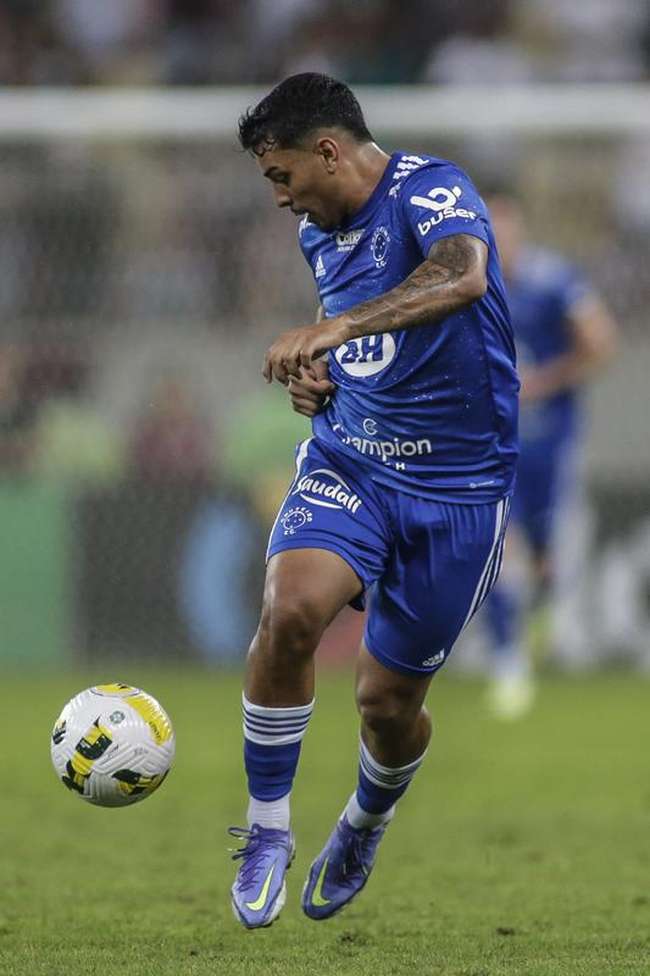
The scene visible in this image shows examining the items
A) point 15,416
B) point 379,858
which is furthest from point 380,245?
point 15,416

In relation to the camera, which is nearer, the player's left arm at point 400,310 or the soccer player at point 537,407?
the player's left arm at point 400,310

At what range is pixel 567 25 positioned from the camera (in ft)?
50.8

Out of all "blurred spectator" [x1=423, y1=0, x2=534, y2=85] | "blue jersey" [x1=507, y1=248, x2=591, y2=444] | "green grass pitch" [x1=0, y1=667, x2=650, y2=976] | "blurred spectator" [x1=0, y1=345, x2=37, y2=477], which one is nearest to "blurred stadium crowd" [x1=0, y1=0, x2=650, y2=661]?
"blurred spectator" [x1=0, y1=345, x2=37, y2=477]

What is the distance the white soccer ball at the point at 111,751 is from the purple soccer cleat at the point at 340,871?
69 cm

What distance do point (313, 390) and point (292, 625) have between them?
759 millimetres

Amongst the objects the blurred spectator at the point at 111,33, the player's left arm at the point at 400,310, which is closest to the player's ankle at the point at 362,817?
the player's left arm at the point at 400,310

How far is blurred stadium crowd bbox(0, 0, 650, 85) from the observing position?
49.6 feet

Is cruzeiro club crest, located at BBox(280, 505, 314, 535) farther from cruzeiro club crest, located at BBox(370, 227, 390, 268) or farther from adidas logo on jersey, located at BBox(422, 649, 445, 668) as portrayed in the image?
cruzeiro club crest, located at BBox(370, 227, 390, 268)

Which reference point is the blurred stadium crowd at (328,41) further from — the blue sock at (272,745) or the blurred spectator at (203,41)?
the blue sock at (272,745)

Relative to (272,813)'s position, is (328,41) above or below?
above

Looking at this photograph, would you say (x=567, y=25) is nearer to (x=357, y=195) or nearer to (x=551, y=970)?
(x=357, y=195)

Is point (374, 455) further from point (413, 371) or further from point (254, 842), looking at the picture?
point (254, 842)

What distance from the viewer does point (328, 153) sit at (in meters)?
5.10

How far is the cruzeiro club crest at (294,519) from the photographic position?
5.14 m
